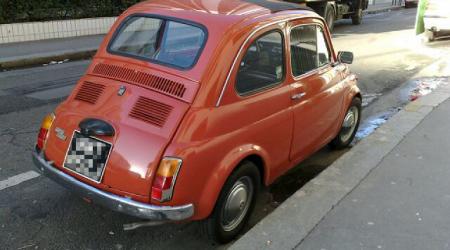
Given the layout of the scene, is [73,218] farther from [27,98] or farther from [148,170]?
[27,98]

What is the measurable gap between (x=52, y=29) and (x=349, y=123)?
9.84m

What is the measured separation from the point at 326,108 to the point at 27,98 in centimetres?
496

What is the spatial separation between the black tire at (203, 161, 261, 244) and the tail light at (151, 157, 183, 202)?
0.45 meters

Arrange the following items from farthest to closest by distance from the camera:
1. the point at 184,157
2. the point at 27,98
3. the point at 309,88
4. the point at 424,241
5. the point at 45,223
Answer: the point at 27,98
the point at 309,88
the point at 45,223
the point at 424,241
the point at 184,157

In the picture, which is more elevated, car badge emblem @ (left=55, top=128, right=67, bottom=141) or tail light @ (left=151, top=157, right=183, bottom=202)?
car badge emblem @ (left=55, top=128, right=67, bottom=141)

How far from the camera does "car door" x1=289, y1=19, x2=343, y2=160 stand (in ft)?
13.3

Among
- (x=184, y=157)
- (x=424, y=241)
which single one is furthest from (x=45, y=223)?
(x=424, y=241)

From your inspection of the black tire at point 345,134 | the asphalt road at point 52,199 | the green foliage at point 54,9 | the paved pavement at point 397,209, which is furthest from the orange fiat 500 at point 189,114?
the green foliage at point 54,9

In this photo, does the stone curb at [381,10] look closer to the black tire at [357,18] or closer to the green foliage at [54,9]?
the black tire at [357,18]

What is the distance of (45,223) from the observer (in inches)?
146

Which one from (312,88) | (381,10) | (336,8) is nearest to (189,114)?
(312,88)

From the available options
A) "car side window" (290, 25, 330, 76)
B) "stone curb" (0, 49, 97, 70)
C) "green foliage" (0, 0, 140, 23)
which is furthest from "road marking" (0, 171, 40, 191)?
"green foliage" (0, 0, 140, 23)

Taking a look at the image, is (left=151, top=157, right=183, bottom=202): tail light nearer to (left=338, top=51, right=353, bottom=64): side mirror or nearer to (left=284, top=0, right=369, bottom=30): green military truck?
(left=338, top=51, right=353, bottom=64): side mirror

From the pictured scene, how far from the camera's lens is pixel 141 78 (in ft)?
11.3
